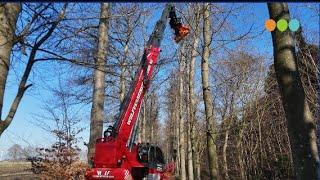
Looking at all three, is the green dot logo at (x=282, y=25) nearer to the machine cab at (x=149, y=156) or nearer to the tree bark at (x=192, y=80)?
the machine cab at (x=149, y=156)

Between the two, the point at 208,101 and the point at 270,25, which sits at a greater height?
the point at 208,101

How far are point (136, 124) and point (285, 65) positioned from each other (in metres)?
7.74

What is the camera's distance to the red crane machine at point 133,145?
11.5 meters

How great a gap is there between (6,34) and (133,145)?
720cm

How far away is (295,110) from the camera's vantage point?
18.0 ft

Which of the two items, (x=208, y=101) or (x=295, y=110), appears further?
(x=208, y=101)

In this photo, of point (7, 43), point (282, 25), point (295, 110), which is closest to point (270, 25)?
point (282, 25)

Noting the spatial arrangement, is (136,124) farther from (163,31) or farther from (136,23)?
(136,23)

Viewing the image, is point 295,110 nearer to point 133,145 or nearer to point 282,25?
point 282,25

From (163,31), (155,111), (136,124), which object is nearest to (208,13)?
(163,31)

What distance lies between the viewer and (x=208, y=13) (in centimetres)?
1523

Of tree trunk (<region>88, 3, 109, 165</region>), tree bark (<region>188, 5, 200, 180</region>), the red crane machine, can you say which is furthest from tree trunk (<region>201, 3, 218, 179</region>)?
tree trunk (<region>88, 3, 109, 165</region>)

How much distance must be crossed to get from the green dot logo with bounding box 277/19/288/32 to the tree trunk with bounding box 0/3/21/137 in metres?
3.72


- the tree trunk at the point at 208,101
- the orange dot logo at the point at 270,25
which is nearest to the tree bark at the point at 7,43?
the orange dot logo at the point at 270,25
